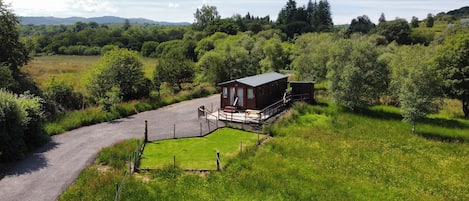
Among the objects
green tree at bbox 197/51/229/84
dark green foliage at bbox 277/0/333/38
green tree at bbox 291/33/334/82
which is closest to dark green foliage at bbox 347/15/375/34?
dark green foliage at bbox 277/0/333/38

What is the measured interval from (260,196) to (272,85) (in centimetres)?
1982

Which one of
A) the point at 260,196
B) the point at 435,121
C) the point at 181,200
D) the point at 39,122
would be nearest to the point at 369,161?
the point at 260,196

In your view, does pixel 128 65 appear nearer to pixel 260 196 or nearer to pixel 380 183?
pixel 260 196

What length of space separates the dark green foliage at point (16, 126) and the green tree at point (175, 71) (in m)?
18.4

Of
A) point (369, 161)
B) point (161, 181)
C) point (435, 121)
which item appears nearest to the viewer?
point (161, 181)

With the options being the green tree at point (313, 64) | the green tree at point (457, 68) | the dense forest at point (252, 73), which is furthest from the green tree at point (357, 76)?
the green tree at point (313, 64)

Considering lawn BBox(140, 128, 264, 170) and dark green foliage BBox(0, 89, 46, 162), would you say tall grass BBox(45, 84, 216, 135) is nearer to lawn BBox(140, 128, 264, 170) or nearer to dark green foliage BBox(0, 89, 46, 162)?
dark green foliage BBox(0, 89, 46, 162)

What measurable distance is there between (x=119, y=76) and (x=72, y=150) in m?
13.5

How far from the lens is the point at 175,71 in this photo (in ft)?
129

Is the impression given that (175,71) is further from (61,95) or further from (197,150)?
(197,150)

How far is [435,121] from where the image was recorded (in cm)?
2936

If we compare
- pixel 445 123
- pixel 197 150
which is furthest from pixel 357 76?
pixel 197 150

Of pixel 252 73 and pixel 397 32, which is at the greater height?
pixel 397 32

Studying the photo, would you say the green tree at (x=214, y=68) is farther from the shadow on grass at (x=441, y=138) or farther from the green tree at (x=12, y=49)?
the shadow on grass at (x=441, y=138)
